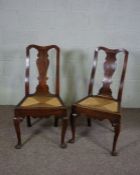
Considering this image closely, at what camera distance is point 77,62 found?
3.08 metres

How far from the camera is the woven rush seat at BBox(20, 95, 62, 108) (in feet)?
7.61

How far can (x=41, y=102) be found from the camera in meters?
2.39

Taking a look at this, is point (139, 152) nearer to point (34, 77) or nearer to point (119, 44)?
point (119, 44)

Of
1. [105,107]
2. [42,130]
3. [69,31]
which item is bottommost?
[42,130]

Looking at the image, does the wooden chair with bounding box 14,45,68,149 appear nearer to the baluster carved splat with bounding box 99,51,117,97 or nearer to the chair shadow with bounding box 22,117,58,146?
the chair shadow with bounding box 22,117,58,146

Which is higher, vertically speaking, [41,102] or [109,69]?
[109,69]

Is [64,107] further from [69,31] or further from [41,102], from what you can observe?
[69,31]

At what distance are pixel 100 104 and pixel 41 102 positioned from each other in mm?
575

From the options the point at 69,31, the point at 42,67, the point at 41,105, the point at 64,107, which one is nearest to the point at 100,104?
the point at 64,107

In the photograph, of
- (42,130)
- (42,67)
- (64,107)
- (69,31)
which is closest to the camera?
(64,107)

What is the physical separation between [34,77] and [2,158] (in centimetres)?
122

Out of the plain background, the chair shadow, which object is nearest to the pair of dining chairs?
the chair shadow

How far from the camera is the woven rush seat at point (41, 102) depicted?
2.32m

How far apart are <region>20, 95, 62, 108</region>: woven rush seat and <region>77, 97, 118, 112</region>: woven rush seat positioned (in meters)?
0.24
